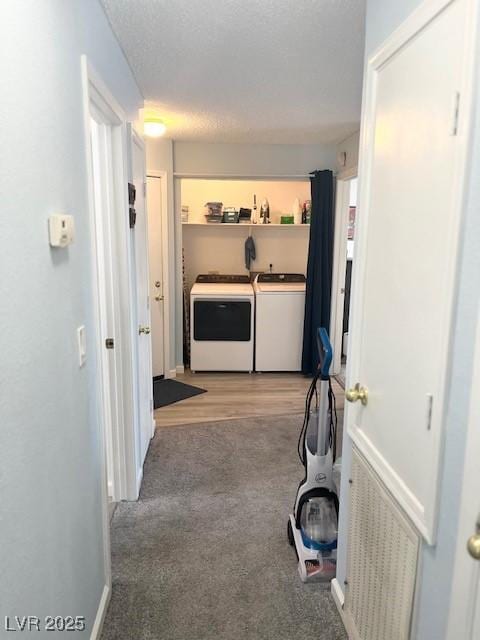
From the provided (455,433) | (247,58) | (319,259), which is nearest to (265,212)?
(319,259)

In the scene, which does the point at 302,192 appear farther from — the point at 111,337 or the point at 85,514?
the point at 85,514

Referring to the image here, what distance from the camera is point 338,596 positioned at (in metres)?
1.84

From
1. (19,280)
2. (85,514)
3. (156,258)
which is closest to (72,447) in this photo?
(85,514)

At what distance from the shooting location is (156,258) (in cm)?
451

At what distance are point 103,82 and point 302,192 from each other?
3.91 m

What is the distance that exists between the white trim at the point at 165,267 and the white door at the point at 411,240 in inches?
123

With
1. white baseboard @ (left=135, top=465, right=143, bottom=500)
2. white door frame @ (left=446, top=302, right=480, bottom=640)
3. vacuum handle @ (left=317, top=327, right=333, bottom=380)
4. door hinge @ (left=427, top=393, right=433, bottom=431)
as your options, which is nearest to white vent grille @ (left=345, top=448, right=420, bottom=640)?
white door frame @ (left=446, top=302, right=480, bottom=640)

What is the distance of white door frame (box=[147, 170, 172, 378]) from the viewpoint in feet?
14.4

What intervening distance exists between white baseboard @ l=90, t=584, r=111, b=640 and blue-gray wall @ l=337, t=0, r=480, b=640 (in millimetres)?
1104

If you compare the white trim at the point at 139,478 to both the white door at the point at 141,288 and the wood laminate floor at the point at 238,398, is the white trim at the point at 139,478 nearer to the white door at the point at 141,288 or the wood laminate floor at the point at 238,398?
the white door at the point at 141,288

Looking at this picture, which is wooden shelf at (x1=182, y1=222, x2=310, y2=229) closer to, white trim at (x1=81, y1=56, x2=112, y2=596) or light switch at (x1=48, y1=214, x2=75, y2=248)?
white trim at (x1=81, y1=56, x2=112, y2=596)

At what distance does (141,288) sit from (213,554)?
1.54 meters

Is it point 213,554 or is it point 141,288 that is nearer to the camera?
point 213,554

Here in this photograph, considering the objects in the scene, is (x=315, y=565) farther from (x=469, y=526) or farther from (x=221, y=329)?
(x=221, y=329)
